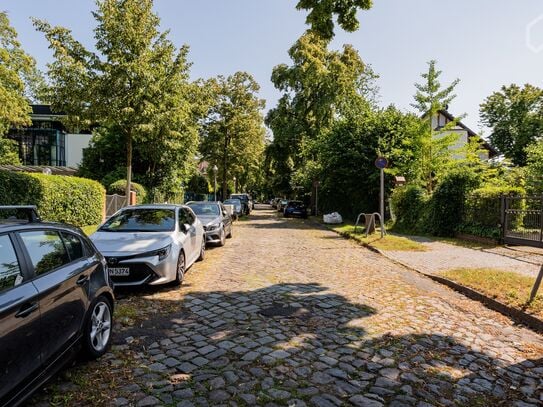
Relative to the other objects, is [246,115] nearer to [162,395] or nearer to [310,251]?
[310,251]

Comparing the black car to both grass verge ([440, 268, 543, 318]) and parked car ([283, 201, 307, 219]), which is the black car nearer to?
grass verge ([440, 268, 543, 318])

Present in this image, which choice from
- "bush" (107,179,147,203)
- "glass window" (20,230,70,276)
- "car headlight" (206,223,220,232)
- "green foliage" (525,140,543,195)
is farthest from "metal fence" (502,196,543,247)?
"bush" (107,179,147,203)

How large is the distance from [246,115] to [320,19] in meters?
31.3

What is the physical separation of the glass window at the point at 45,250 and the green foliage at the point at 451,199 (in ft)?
51.5

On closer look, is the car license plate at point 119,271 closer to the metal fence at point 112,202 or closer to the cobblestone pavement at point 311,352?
the cobblestone pavement at point 311,352

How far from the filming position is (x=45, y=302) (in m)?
3.32

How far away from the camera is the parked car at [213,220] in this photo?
1347cm

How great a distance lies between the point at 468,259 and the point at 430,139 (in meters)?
11.3

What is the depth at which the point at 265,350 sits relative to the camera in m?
4.58

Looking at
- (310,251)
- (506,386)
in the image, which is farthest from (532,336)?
(310,251)

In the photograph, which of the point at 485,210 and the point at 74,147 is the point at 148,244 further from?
the point at 74,147

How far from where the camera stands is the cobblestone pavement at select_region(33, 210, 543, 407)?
3629 millimetres

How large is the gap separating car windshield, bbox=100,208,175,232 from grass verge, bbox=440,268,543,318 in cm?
608

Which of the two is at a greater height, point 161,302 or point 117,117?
point 117,117
